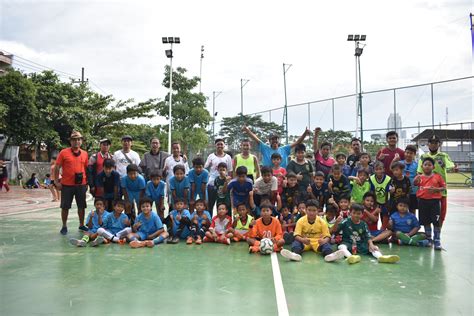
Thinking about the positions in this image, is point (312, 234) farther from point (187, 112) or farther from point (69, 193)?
point (187, 112)

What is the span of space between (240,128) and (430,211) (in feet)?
67.0

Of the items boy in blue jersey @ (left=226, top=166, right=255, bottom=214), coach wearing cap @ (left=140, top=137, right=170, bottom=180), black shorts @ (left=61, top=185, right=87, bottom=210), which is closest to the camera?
boy in blue jersey @ (left=226, top=166, right=255, bottom=214)

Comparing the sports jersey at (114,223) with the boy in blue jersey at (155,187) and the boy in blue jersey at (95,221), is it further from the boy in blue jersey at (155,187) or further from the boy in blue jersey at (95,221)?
the boy in blue jersey at (155,187)

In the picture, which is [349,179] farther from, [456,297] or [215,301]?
[215,301]

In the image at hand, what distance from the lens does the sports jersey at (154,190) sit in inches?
273

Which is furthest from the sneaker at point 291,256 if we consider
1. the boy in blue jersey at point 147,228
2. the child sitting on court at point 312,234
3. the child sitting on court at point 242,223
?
the boy in blue jersey at point 147,228

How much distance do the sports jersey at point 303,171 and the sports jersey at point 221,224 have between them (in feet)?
4.68

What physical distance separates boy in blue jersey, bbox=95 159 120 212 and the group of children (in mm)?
17

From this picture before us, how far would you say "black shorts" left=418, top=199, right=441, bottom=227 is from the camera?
6.17 metres

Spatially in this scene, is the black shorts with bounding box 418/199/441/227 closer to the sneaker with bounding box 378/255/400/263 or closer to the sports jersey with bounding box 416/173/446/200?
the sports jersey with bounding box 416/173/446/200

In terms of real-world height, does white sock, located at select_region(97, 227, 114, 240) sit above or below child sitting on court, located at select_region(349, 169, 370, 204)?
below

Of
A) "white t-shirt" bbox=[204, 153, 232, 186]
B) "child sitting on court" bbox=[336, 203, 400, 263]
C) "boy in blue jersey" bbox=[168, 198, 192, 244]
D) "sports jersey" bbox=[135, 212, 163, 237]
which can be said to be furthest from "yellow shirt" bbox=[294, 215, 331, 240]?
"sports jersey" bbox=[135, 212, 163, 237]

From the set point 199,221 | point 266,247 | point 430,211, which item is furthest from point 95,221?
point 430,211

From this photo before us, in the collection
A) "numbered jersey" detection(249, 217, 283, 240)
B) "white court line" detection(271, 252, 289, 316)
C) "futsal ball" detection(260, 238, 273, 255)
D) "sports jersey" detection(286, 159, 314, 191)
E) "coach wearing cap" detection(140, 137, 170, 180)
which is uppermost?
"coach wearing cap" detection(140, 137, 170, 180)
